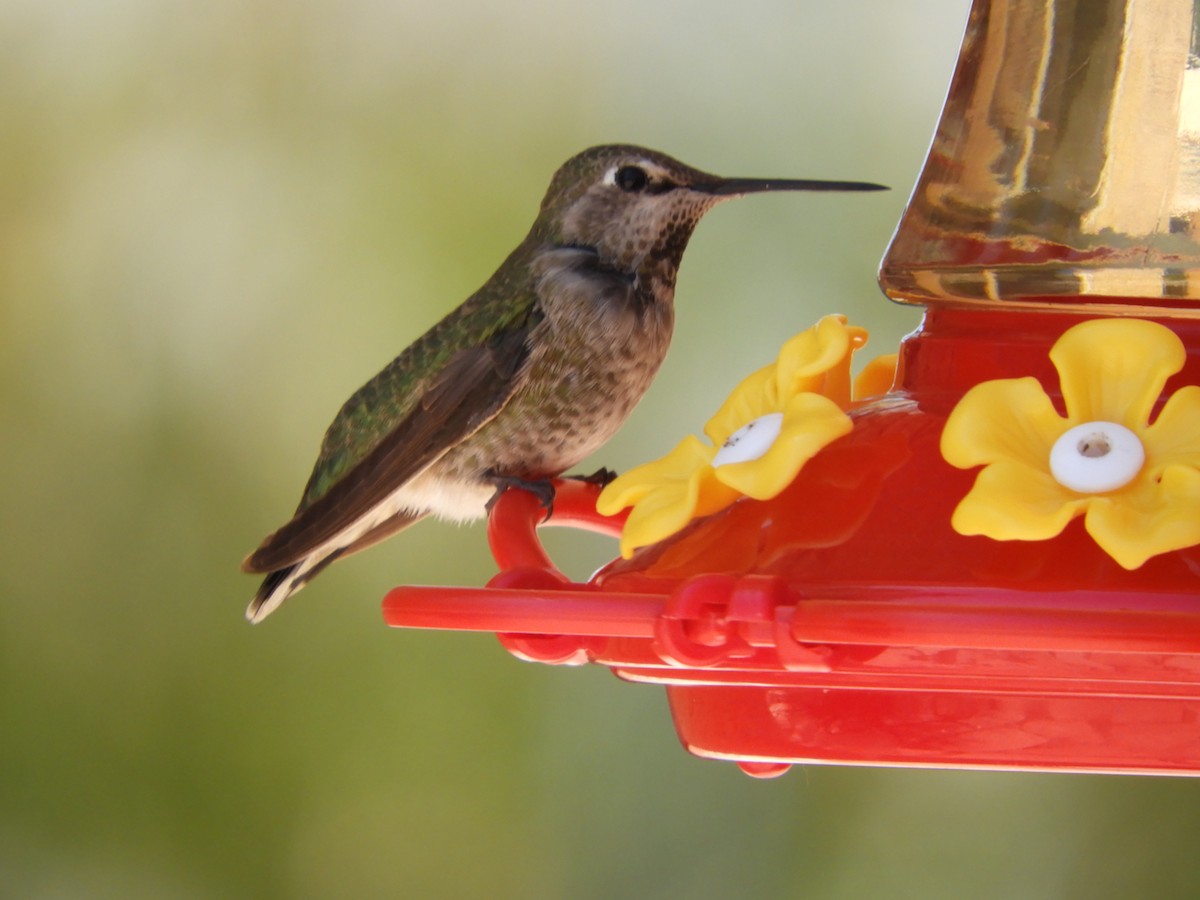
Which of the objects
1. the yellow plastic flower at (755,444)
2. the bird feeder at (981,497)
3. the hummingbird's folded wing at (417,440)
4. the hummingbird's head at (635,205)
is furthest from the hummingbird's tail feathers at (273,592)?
the yellow plastic flower at (755,444)

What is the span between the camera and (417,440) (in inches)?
123

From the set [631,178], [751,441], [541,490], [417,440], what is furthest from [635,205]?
[751,441]

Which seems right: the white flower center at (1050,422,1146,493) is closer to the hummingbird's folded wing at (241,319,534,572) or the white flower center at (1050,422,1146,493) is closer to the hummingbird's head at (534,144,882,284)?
the hummingbird's folded wing at (241,319,534,572)

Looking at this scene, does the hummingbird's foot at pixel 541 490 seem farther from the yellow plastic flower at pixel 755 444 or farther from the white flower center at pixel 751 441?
the white flower center at pixel 751 441

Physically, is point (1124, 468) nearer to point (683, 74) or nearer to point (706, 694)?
point (706, 694)

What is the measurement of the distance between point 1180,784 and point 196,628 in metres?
3.17

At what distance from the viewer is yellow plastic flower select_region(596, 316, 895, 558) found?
178cm

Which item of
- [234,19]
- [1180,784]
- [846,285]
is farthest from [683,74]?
[1180,784]

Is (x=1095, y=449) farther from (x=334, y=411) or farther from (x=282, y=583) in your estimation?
(x=334, y=411)

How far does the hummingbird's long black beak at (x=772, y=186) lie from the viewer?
2.94 meters

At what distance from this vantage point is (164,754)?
5.40 metres

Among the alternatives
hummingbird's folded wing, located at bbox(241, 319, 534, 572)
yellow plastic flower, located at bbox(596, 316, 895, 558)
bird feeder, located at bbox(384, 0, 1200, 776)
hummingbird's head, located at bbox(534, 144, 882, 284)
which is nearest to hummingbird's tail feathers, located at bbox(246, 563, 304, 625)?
hummingbird's folded wing, located at bbox(241, 319, 534, 572)

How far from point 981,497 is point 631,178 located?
221 centimetres

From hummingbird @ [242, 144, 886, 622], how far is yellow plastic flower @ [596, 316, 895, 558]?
0.98 metres
